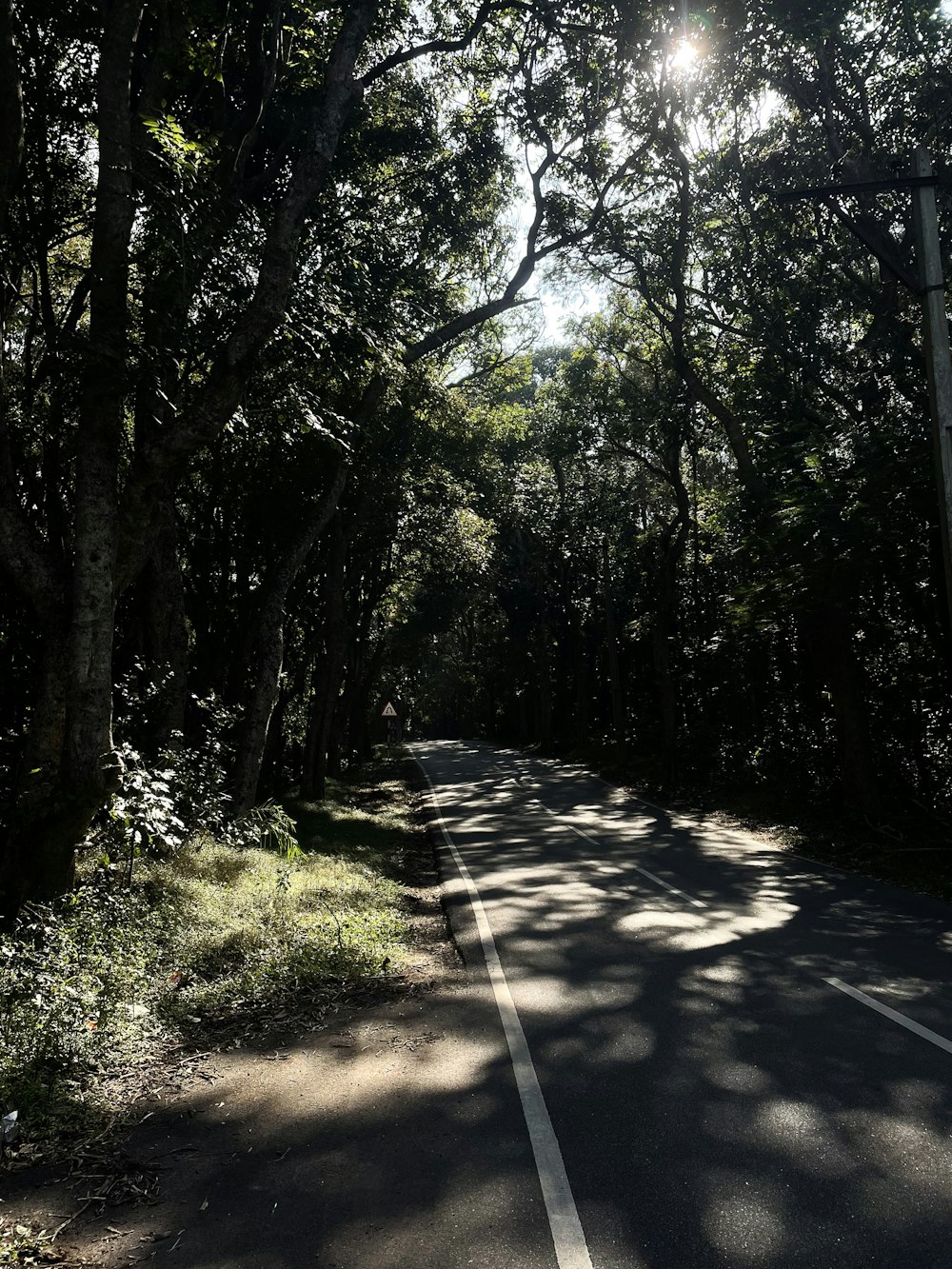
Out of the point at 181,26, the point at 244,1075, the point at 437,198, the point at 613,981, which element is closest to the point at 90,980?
the point at 244,1075

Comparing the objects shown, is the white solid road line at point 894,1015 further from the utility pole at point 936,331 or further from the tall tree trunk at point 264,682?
the tall tree trunk at point 264,682

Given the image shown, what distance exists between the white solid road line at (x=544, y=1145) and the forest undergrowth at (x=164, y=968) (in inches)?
54.2

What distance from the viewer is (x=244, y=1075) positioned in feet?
19.5

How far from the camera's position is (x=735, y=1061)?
5797 millimetres

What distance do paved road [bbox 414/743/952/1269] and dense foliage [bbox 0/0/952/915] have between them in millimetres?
4410

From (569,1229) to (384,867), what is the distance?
427 inches

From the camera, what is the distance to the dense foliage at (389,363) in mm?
8781

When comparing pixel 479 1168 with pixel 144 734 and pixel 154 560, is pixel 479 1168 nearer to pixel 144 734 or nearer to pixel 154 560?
pixel 144 734

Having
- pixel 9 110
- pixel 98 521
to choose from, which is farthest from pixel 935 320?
pixel 9 110

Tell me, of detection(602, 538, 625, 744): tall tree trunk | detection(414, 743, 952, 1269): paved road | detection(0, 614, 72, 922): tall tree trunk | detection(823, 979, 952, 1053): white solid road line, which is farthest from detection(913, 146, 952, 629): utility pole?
detection(602, 538, 625, 744): tall tree trunk

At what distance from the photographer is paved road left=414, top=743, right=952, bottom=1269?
153 inches

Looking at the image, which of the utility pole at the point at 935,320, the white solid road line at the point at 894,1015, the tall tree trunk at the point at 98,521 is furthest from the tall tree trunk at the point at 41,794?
the utility pole at the point at 935,320

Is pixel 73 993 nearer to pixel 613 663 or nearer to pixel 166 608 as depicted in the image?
pixel 166 608

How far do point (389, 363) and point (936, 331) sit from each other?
691 centimetres
